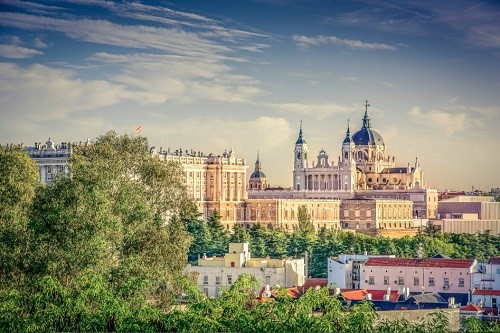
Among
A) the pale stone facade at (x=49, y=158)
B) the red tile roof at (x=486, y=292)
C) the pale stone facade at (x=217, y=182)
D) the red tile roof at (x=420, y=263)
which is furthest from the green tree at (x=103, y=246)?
the pale stone facade at (x=217, y=182)

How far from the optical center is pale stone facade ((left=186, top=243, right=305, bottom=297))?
52688 mm

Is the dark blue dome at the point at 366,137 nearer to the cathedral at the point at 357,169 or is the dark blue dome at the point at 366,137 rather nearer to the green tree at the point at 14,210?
the cathedral at the point at 357,169

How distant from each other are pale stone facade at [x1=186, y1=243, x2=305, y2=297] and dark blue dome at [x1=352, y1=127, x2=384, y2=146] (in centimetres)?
7611

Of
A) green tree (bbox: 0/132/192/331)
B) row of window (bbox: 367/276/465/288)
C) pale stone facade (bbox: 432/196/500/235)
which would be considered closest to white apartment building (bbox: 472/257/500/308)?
row of window (bbox: 367/276/465/288)

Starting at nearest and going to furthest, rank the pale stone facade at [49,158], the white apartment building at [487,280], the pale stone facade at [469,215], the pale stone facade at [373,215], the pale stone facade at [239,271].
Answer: the white apartment building at [487,280], the pale stone facade at [239,271], the pale stone facade at [49,158], the pale stone facade at [469,215], the pale stone facade at [373,215]

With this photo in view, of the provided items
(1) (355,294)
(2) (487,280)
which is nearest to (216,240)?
(2) (487,280)

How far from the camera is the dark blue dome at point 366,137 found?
427 ft

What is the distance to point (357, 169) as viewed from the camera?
427 ft

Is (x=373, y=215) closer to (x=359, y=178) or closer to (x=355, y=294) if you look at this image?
(x=359, y=178)

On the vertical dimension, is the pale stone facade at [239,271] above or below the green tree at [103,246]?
below

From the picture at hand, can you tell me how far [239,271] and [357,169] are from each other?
78.0 m

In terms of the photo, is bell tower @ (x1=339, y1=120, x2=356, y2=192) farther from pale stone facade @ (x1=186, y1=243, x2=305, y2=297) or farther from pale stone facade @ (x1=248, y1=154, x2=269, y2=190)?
pale stone facade @ (x1=186, y1=243, x2=305, y2=297)

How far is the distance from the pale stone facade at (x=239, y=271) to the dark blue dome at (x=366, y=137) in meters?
76.1

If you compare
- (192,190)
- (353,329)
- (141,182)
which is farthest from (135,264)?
(192,190)
